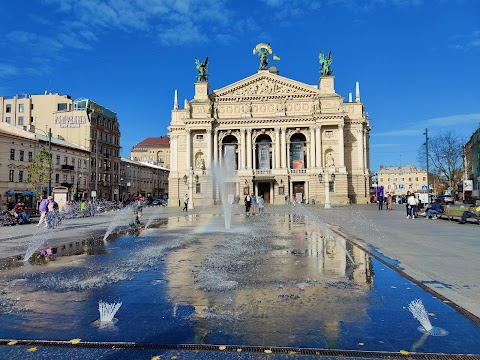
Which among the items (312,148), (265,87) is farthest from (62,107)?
(312,148)

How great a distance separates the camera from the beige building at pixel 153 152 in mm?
126375

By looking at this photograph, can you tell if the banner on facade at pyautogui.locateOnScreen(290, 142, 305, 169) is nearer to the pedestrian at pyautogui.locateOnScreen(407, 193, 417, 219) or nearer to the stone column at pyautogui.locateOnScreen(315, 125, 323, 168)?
the stone column at pyautogui.locateOnScreen(315, 125, 323, 168)

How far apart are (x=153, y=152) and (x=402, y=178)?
308 ft

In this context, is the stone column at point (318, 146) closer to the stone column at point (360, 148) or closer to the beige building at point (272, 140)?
the beige building at point (272, 140)

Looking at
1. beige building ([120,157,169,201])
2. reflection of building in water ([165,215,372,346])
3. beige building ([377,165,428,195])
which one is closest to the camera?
reflection of building in water ([165,215,372,346])

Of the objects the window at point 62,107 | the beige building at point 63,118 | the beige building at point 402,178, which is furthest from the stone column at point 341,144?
the beige building at point 402,178

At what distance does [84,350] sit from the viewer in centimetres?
411

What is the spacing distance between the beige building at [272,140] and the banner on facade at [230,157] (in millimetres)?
303

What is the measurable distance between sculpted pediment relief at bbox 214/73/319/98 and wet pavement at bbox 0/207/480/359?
5947 centimetres

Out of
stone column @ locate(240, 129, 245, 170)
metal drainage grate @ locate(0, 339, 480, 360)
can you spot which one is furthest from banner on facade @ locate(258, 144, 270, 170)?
metal drainage grate @ locate(0, 339, 480, 360)

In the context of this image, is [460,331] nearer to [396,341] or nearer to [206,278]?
[396,341]

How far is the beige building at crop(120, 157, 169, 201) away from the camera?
87088mm

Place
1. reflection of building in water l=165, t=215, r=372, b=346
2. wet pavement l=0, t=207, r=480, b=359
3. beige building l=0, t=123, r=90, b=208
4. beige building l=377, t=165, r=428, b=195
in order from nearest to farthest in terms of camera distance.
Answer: wet pavement l=0, t=207, r=480, b=359 → reflection of building in water l=165, t=215, r=372, b=346 → beige building l=0, t=123, r=90, b=208 → beige building l=377, t=165, r=428, b=195

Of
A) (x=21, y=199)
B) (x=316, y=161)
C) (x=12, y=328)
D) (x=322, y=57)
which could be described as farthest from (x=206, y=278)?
(x=322, y=57)
